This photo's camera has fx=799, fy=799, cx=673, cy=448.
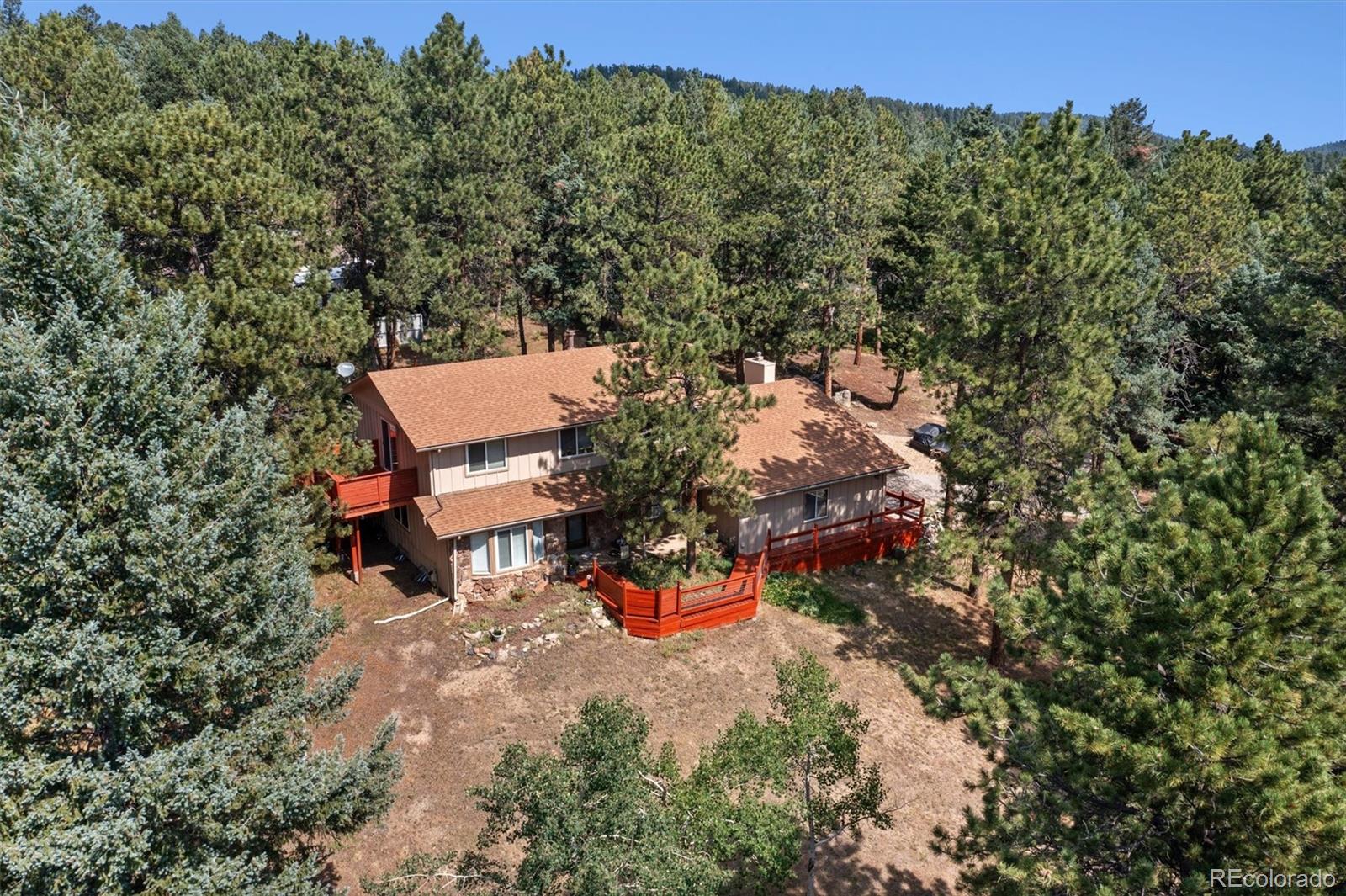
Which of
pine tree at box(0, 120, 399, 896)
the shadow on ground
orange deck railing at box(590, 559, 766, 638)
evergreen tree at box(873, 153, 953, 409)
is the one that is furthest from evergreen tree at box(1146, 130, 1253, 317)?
pine tree at box(0, 120, 399, 896)

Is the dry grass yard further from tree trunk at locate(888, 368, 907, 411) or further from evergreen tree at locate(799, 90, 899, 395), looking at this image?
tree trunk at locate(888, 368, 907, 411)

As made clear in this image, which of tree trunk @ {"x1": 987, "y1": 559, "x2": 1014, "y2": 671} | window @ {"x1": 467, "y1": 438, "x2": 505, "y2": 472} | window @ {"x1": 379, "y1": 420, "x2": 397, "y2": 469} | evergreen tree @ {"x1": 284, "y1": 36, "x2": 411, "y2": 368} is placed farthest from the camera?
evergreen tree @ {"x1": 284, "y1": 36, "x2": 411, "y2": 368}

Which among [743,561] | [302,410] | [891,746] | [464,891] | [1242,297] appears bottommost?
[891,746]

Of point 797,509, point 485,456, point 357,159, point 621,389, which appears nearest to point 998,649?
point 797,509

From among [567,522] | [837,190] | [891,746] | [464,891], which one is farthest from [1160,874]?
[837,190]

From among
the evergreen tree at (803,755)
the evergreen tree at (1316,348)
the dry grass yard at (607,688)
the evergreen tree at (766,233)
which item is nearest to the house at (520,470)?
the dry grass yard at (607,688)

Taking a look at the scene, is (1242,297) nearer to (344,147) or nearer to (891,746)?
(891,746)
